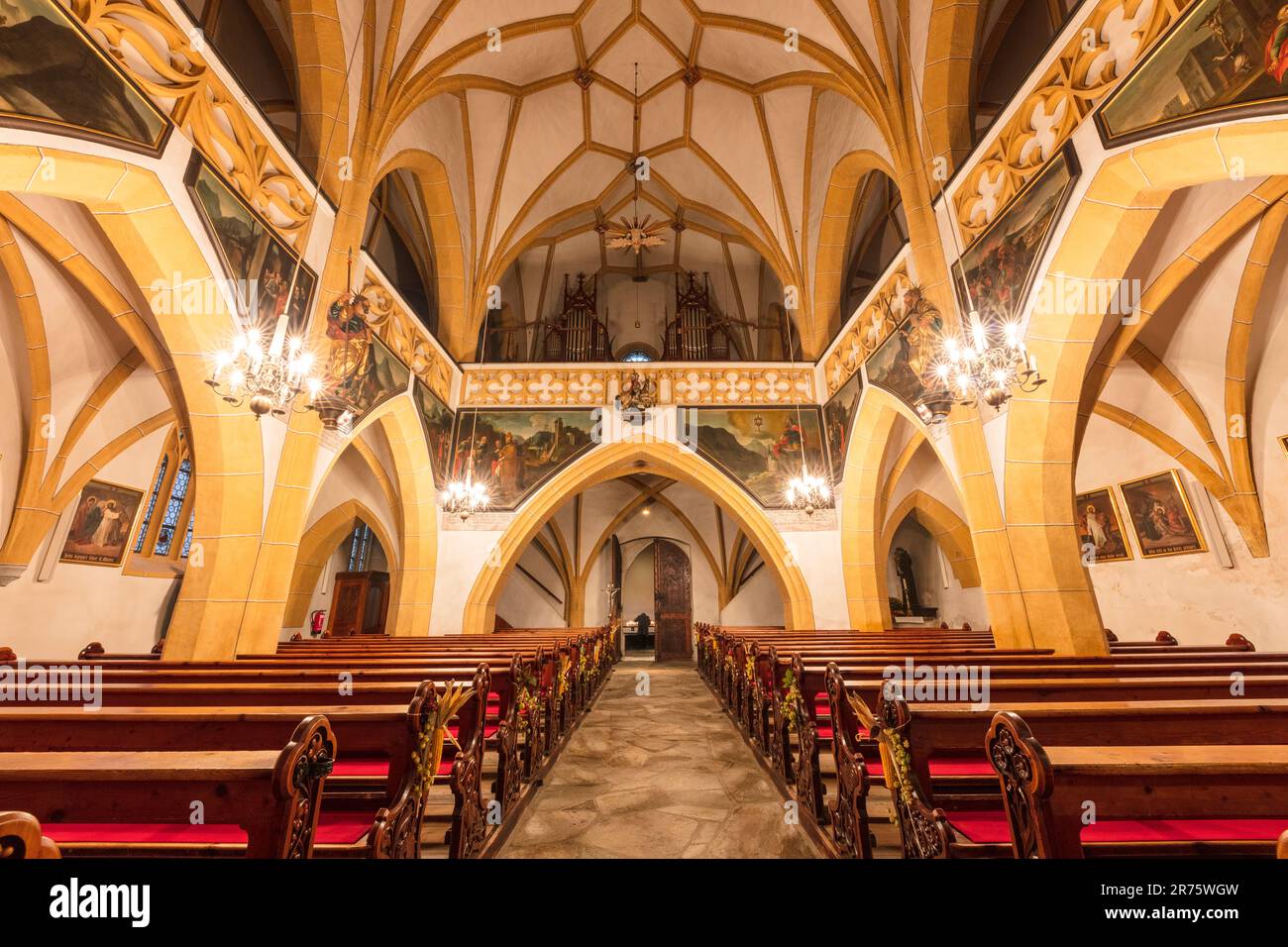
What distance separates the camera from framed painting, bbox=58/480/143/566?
825 centimetres

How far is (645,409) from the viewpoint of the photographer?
11172 mm

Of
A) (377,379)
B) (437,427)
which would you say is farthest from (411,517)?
(377,379)

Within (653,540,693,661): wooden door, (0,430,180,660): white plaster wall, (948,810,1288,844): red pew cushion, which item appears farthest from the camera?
(653,540,693,661): wooden door

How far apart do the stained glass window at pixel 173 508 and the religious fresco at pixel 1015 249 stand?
13.1 meters

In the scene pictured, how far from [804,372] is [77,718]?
37.4ft

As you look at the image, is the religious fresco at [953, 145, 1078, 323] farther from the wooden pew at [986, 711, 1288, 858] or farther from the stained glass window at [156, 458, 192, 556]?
the stained glass window at [156, 458, 192, 556]

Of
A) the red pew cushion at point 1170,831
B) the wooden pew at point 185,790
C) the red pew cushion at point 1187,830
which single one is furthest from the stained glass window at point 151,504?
the red pew cushion at point 1187,830

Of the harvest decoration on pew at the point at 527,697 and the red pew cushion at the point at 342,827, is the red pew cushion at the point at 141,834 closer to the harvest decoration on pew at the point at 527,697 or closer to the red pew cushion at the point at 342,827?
the red pew cushion at the point at 342,827

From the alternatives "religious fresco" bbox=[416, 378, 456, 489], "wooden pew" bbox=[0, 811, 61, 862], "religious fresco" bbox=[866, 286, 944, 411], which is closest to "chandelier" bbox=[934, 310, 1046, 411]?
"religious fresco" bbox=[866, 286, 944, 411]

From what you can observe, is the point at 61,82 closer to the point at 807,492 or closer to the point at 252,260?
the point at 252,260

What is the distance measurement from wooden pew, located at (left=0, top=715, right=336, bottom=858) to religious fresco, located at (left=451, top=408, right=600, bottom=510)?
9.41 metres

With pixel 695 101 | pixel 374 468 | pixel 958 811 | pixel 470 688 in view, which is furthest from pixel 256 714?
pixel 695 101
